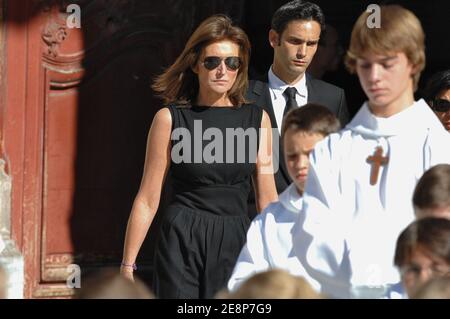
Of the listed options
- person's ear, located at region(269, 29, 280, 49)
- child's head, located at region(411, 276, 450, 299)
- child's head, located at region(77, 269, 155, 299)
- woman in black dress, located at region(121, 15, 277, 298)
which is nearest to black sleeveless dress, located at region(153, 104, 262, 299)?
woman in black dress, located at region(121, 15, 277, 298)

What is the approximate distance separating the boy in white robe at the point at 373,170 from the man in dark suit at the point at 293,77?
61.9 inches

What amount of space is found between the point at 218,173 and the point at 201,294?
49 cm

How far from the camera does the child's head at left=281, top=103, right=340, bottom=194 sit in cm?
452

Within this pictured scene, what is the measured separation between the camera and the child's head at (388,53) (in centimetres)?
416

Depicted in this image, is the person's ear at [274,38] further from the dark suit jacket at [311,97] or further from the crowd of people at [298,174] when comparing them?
the dark suit jacket at [311,97]

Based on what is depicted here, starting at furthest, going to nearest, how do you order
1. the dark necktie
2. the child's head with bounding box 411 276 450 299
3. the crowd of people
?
the dark necktie < the crowd of people < the child's head with bounding box 411 276 450 299

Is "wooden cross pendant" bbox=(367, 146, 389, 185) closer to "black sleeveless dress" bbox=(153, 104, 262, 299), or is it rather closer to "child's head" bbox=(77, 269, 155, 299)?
"child's head" bbox=(77, 269, 155, 299)

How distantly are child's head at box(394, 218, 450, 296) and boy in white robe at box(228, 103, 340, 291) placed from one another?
69 centimetres

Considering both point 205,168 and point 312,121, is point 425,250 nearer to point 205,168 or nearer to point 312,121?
point 312,121

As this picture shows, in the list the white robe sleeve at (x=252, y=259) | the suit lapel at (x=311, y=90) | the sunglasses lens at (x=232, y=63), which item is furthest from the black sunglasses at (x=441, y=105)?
the white robe sleeve at (x=252, y=259)
